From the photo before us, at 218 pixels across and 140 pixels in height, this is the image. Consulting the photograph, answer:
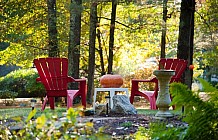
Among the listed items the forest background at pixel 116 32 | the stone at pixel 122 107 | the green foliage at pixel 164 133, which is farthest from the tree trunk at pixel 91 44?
the green foliage at pixel 164 133

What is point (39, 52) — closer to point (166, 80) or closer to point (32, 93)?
point (32, 93)

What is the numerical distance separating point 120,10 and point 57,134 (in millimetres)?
11348

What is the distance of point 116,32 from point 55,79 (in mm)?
6194

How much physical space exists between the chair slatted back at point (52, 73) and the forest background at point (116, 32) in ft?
6.32

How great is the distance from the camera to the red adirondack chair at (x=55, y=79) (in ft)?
23.2

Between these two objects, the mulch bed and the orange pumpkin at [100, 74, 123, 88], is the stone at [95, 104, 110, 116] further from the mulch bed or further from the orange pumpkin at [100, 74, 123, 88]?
the orange pumpkin at [100, 74, 123, 88]

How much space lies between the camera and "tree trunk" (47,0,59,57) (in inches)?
398

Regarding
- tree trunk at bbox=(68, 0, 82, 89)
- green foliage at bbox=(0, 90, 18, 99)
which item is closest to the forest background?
tree trunk at bbox=(68, 0, 82, 89)

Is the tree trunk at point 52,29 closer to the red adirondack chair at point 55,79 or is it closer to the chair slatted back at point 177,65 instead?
the red adirondack chair at point 55,79

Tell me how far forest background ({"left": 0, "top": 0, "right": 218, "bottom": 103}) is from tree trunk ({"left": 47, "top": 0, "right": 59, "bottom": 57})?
0.14 metres

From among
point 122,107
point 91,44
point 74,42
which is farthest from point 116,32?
point 122,107

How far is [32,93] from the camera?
12.8 metres

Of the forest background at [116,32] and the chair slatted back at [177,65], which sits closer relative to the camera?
the chair slatted back at [177,65]

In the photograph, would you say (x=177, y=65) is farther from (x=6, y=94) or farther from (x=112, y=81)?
(x=6, y=94)
